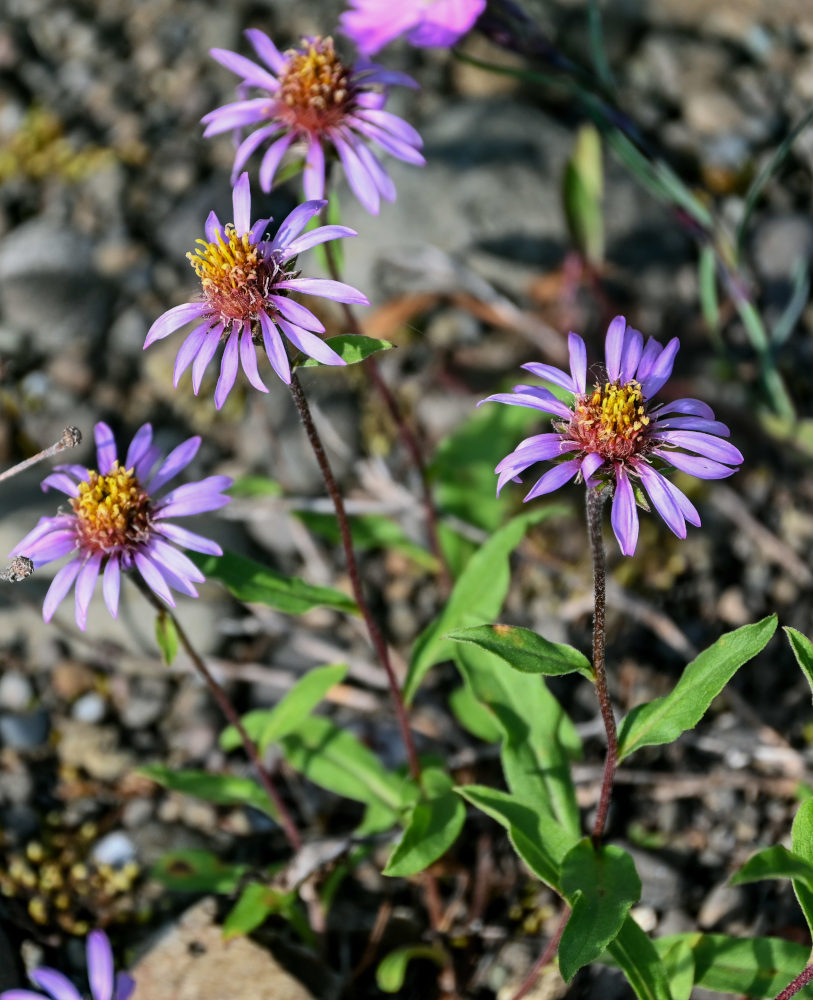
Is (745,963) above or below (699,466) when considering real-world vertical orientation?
below

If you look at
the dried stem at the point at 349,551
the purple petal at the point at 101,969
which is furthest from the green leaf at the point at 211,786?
the purple petal at the point at 101,969

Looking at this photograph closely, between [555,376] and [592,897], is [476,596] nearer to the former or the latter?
[555,376]

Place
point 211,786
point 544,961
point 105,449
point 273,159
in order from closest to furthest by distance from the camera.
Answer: point 544,961 → point 105,449 → point 273,159 → point 211,786

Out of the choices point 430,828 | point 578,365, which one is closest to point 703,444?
point 578,365

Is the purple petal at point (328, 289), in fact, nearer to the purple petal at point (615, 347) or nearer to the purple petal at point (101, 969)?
the purple petal at point (615, 347)

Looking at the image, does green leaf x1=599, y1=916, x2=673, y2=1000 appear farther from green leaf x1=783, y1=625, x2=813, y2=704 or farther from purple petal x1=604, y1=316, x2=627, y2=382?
purple petal x1=604, y1=316, x2=627, y2=382

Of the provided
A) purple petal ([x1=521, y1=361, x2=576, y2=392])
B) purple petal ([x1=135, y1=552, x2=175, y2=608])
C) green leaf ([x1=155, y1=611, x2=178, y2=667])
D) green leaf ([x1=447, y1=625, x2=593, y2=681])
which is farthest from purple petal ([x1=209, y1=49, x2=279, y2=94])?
green leaf ([x1=447, y1=625, x2=593, y2=681])
